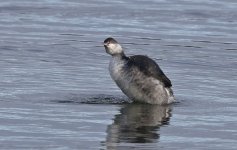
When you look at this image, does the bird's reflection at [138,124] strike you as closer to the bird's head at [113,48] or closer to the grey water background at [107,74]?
the grey water background at [107,74]

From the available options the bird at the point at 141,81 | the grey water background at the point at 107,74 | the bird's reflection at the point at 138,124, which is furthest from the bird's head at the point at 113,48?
the bird's reflection at the point at 138,124

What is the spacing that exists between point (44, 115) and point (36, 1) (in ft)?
52.1

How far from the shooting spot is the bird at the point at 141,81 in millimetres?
18266

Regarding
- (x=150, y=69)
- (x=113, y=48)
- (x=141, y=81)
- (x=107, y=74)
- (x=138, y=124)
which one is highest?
(x=113, y=48)

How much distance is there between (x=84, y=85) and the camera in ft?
62.8

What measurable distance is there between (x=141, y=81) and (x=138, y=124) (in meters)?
2.52

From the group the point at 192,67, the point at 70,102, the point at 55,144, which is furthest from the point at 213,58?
the point at 55,144

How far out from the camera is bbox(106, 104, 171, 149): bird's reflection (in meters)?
14.5

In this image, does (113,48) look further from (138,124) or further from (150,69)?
(138,124)

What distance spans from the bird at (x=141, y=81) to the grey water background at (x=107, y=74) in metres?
0.23

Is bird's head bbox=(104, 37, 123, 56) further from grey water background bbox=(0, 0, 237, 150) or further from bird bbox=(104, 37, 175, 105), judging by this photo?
grey water background bbox=(0, 0, 237, 150)

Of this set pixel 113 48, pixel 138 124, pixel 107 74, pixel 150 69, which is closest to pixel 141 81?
pixel 150 69

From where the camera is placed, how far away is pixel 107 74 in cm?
2050

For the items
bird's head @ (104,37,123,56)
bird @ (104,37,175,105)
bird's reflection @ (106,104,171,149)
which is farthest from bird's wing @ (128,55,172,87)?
bird's reflection @ (106,104,171,149)
